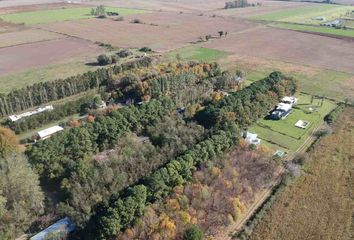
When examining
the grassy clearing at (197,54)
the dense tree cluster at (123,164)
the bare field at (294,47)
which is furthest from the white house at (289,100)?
the grassy clearing at (197,54)

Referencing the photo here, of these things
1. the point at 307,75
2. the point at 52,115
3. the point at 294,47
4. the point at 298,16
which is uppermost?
the point at 298,16

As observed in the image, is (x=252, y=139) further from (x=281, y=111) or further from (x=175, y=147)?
(x=175, y=147)

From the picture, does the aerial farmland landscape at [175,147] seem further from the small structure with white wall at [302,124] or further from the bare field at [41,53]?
the bare field at [41,53]

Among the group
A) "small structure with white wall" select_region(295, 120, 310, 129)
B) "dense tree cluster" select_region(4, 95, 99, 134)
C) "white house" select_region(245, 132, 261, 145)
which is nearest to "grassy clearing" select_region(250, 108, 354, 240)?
"small structure with white wall" select_region(295, 120, 310, 129)

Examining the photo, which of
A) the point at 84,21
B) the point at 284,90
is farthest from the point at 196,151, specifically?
the point at 84,21

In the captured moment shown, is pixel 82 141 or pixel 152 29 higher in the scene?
Answer: pixel 82 141

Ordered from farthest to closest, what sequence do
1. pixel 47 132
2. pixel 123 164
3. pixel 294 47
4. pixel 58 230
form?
pixel 294 47 → pixel 47 132 → pixel 123 164 → pixel 58 230

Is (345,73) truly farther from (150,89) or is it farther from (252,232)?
(252,232)

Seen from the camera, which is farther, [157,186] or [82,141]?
[82,141]

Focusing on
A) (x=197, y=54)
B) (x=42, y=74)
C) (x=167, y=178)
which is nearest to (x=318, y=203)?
(x=167, y=178)
